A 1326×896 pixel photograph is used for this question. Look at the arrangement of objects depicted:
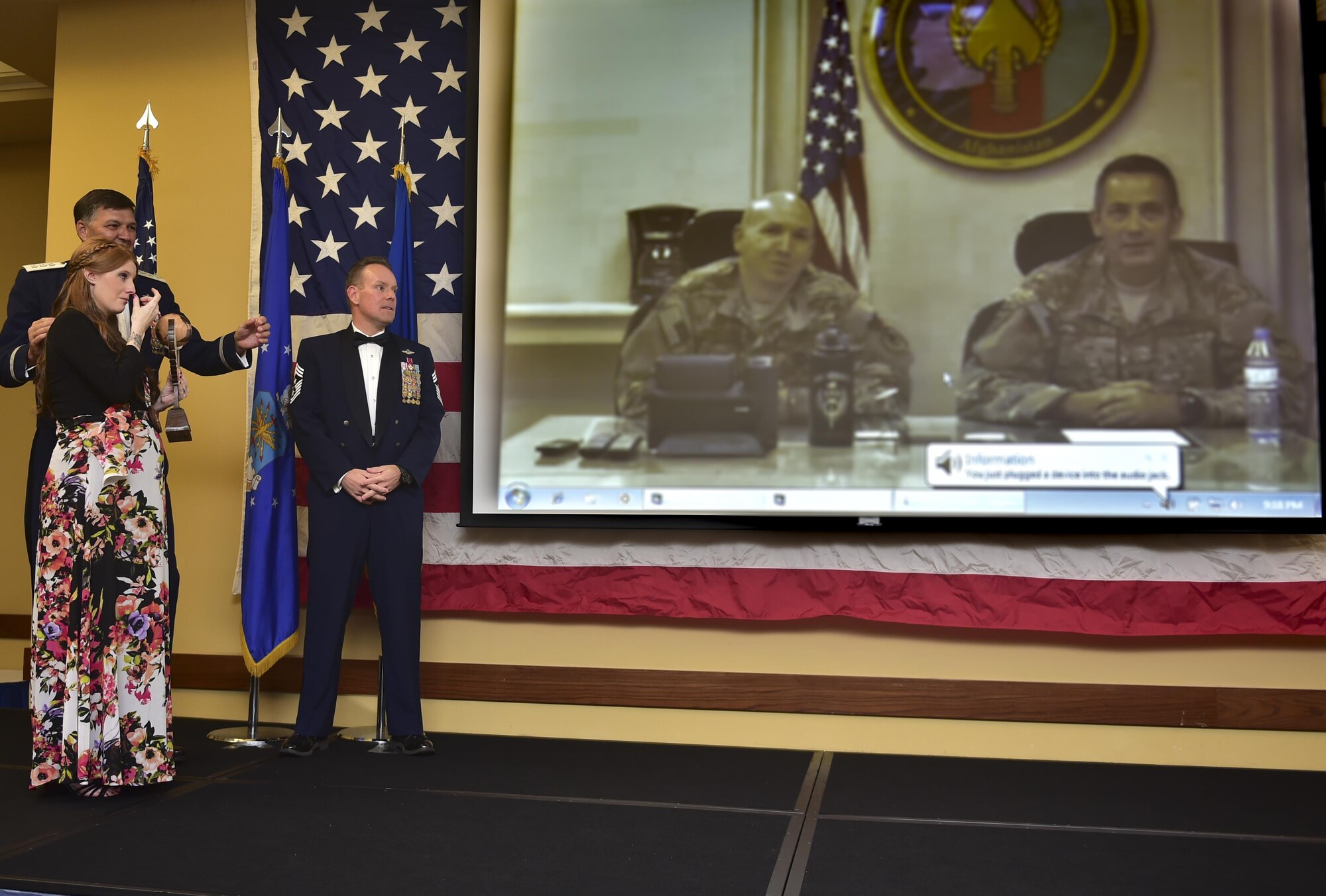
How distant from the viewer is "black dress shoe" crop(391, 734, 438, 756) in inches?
131

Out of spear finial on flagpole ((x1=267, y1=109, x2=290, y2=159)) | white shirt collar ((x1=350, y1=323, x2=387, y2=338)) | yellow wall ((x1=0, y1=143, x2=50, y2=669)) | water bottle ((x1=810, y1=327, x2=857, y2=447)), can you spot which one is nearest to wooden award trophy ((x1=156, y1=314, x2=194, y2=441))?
white shirt collar ((x1=350, y1=323, x2=387, y2=338))

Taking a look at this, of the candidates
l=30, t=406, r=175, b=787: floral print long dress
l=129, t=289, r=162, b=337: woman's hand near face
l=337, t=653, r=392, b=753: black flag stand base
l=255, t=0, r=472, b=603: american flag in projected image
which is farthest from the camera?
l=255, t=0, r=472, b=603: american flag in projected image

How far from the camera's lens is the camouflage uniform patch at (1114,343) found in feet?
10.5

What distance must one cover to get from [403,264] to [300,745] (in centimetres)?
156

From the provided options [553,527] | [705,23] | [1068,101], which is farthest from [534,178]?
[1068,101]

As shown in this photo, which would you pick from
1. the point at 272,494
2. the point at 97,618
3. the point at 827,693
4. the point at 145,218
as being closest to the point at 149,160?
the point at 145,218

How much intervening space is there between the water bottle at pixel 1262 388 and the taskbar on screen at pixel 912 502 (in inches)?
7.1

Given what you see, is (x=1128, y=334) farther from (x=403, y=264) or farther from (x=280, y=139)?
(x=280, y=139)

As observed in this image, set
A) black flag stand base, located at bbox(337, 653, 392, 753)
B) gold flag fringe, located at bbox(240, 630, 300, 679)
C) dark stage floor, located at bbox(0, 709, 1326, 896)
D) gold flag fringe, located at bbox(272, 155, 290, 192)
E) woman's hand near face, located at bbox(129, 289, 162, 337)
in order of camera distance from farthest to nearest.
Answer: gold flag fringe, located at bbox(272, 155, 290, 192) < gold flag fringe, located at bbox(240, 630, 300, 679) < black flag stand base, located at bbox(337, 653, 392, 753) < woman's hand near face, located at bbox(129, 289, 162, 337) < dark stage floor, located at bbox(0, 709, 1326, 896)

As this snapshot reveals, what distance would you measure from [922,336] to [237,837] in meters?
2.33

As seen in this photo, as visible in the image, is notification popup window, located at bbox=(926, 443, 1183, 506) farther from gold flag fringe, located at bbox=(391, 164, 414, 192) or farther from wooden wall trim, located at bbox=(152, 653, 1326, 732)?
gold flag fringe, located at bbox=(391, 164, 414, 192)

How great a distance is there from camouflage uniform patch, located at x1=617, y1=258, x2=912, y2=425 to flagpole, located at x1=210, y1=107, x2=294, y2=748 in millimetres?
1308

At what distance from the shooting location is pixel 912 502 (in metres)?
3.33

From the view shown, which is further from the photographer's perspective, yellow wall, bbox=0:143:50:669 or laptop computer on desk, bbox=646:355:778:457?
yellow wall, bbox=0:143:50:669
